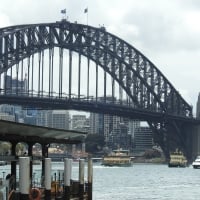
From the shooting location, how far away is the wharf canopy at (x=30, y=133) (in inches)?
1040

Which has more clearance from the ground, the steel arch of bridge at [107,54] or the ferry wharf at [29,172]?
the steel arch of bridge at [107,54]

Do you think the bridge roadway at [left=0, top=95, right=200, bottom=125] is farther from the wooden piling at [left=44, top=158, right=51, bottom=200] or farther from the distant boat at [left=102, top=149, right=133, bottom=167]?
the wooden piling at [left=44, top=158, right=51, bottom=200]

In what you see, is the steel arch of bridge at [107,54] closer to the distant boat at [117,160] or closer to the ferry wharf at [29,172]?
the distant boat at [117,160]

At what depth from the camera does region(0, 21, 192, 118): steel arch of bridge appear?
432 ft

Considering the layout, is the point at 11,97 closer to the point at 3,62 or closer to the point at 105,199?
the point at 3,62

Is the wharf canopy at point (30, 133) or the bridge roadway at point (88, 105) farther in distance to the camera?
the bridge roadway at point (88, 105)

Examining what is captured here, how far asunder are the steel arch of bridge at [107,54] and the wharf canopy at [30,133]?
94.0 m

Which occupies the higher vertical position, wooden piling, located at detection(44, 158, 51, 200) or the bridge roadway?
the bridge roadway

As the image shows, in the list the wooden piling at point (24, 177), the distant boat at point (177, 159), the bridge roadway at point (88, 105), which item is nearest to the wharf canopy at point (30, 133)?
the wooden piling at point (24, 177)

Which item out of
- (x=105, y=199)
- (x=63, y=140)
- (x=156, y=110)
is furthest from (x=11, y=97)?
(x=63, y=140)

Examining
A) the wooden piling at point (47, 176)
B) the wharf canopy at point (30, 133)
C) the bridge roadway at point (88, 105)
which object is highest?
the bridge roadway at point (88, 105)

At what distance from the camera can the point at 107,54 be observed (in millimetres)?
149625

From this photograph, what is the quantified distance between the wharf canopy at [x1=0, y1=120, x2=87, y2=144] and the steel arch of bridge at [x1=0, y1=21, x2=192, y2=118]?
94.0 meters

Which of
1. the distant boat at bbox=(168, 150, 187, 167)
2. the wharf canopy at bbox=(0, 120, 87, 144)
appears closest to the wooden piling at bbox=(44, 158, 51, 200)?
the wharf canopy at bbox=(0, 120, 87, 144)
